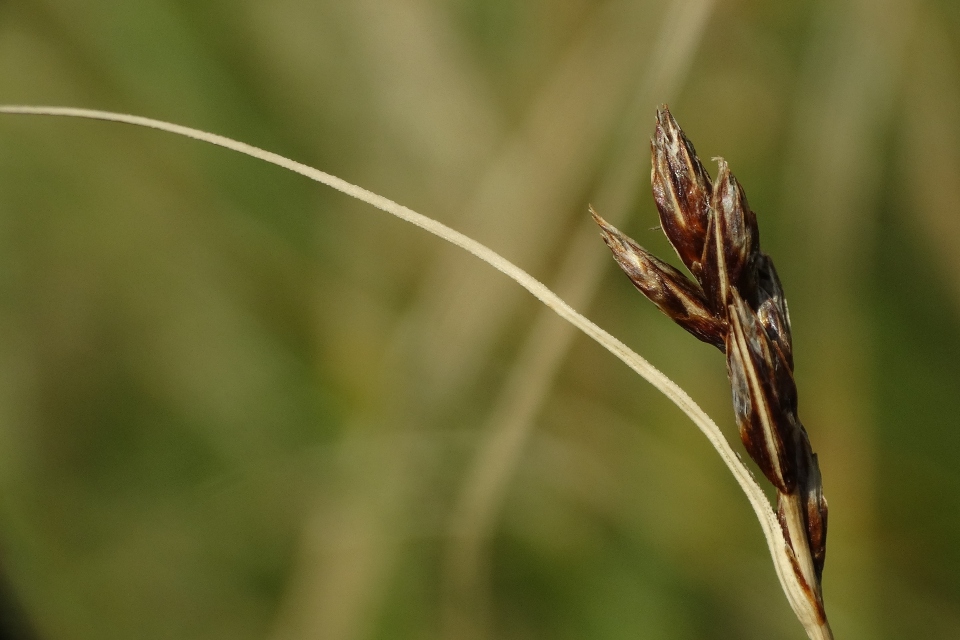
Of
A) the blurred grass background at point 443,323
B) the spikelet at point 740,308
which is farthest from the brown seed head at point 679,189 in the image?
the blurred grass background at point 443,323

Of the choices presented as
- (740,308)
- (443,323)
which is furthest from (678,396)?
(443,323)

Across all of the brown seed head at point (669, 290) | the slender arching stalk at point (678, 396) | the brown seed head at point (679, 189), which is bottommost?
the slender arching stalk at point (678, 396)

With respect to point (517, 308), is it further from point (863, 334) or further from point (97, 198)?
point (97, 198)

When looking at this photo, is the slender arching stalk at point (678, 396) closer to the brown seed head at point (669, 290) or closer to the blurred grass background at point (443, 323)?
the brown seed head at point (669, 290)

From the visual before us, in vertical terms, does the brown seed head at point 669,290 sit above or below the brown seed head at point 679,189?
below

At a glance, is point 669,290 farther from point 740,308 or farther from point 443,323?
point 443,323

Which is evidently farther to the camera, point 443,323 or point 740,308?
point 443,323

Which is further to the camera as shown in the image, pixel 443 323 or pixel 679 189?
pixel 443 323

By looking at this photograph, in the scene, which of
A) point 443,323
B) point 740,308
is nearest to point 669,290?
point 740,308
